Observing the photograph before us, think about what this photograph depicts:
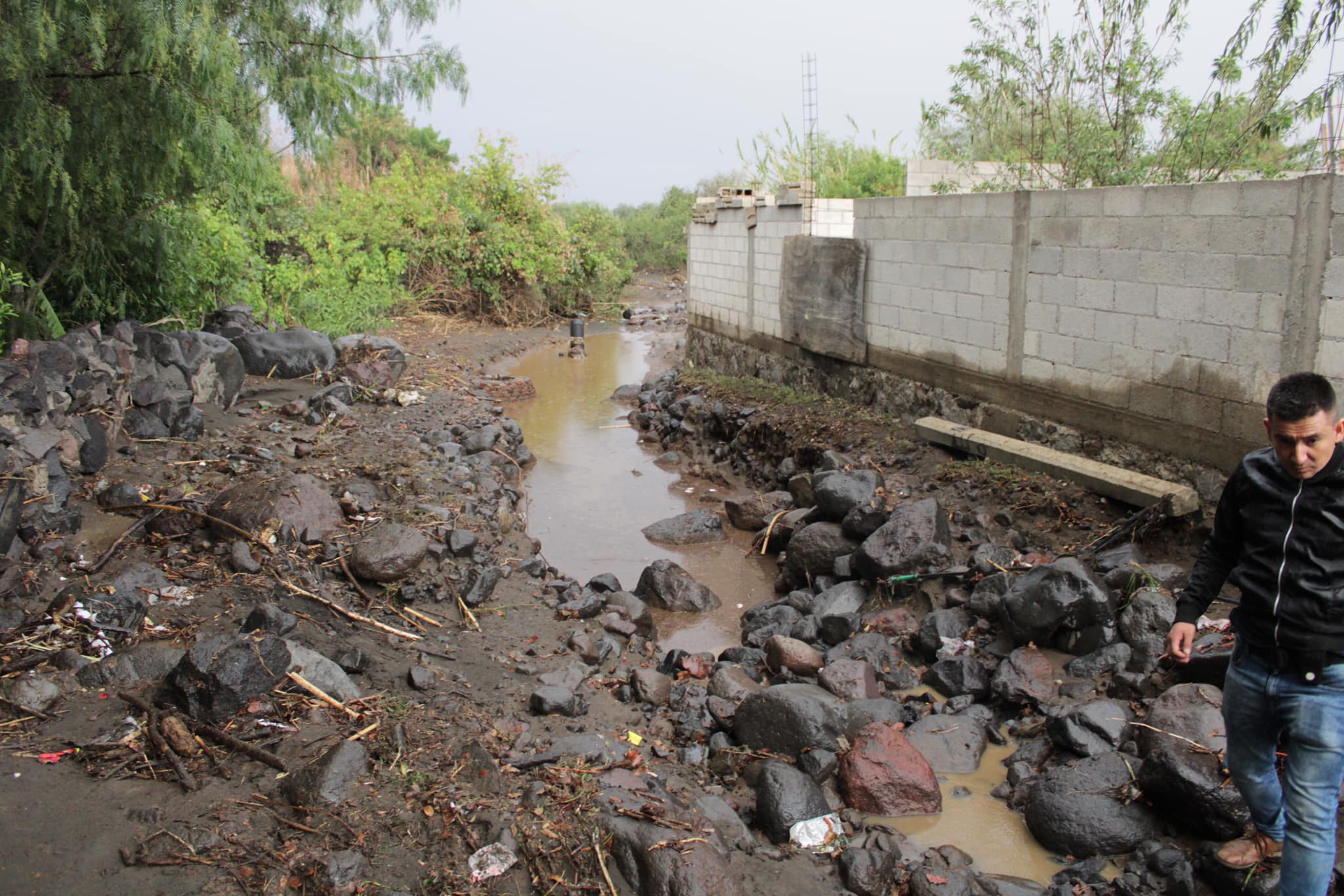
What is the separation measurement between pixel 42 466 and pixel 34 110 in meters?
2.61

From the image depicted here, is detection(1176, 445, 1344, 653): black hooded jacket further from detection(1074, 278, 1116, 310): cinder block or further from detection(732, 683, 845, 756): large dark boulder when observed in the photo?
detection(1074, 278, 1116, 310): cinder block

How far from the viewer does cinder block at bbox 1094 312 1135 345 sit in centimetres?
685

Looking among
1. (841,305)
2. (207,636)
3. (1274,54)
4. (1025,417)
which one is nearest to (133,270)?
(207,636)

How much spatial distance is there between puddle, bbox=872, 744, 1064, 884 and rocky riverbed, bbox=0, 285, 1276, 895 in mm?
58

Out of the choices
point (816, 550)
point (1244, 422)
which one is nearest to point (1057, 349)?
point (1244, 422)

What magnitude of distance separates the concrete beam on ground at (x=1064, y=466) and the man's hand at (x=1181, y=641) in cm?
345

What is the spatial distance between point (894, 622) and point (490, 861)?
12.1ft

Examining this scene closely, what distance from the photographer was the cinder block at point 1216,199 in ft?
19.4

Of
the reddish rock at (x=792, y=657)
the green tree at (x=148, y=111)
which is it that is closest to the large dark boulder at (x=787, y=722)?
the reddish rock at (x=792, y=657)

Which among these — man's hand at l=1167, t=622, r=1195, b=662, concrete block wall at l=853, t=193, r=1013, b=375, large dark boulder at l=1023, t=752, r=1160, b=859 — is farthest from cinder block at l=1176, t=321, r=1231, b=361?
man's hand at l=1167, t=622, r=1195, b=662

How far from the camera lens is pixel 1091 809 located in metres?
3.98

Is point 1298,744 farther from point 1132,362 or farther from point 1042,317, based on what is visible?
point 1042,317

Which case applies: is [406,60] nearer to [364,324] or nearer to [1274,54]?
[364,324]

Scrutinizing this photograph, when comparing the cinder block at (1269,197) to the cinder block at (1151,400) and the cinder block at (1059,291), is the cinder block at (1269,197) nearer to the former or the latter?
the cinder block at (1151,400)
